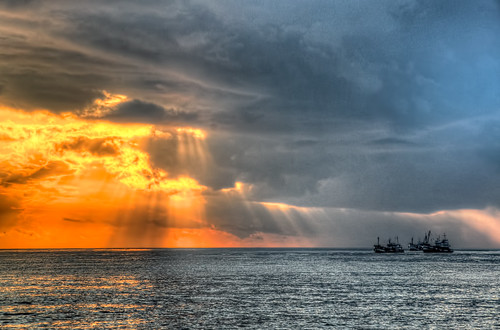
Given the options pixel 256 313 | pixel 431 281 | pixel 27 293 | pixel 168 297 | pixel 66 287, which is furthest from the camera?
pixel 431 281

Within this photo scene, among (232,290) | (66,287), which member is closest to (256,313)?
(232,290)

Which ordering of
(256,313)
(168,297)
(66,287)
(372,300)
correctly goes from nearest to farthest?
(256,313), (372,300), (168,297), (66,287)

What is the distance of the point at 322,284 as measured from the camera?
131m

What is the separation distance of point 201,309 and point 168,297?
773 inches

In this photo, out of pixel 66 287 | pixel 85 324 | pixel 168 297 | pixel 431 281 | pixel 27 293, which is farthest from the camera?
pixel 431 281

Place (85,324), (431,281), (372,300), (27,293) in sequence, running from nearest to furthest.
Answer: (85,324) < (372,300) < (27,293) < (431,281)

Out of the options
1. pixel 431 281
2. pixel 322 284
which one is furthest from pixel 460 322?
pixel 431 281

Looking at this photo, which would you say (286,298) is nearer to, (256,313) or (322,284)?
(256,313)

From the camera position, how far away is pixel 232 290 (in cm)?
11550

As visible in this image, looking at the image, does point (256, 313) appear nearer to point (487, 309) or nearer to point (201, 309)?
point (201, 309)

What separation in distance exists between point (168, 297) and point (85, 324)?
32.6 m

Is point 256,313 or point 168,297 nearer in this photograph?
point 256,313

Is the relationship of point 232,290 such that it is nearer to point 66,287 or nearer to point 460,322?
point 66,287

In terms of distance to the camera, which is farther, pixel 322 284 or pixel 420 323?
pixel 322 284
